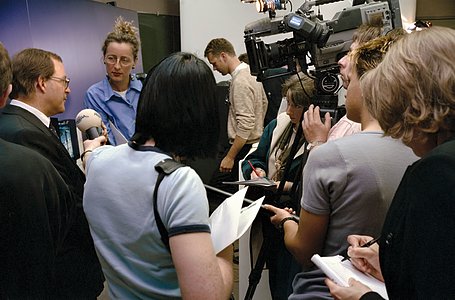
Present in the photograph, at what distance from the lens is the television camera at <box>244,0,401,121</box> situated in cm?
166

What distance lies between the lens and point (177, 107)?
1.00 m

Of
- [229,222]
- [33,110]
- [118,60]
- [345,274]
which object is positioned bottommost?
[345,274]

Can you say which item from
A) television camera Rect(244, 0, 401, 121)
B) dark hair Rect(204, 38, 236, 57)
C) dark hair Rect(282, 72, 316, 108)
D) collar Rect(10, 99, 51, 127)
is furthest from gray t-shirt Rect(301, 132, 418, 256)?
dark hair Rect(204, 38, 236, 57)

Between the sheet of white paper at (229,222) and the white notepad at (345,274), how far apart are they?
19cm

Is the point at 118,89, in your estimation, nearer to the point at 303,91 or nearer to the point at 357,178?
the point at 303,91

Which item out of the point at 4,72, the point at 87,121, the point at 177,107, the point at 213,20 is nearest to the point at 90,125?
the point at 87,121

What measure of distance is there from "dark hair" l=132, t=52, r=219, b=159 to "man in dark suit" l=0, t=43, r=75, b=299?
326 mm

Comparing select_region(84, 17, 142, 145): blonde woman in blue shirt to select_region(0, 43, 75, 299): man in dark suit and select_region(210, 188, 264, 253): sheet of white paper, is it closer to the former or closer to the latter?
select_region(0, 43, 75, 299): man in dark suit

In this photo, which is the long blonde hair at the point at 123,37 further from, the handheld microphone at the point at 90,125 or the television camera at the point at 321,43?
the television camera at the point at 321,43

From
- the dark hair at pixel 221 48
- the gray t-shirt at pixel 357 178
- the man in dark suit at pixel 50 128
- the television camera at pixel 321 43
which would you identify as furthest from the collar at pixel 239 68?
the gray t-shirt at pixel 357 178

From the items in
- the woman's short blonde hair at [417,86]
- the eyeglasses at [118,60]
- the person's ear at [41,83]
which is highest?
the woman's short blonde hair at [417,86]

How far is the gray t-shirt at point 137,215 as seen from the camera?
902mm

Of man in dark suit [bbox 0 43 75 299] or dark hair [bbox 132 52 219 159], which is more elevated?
dark hair [bbox 132 52 219 159]

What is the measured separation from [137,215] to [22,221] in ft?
1.14
